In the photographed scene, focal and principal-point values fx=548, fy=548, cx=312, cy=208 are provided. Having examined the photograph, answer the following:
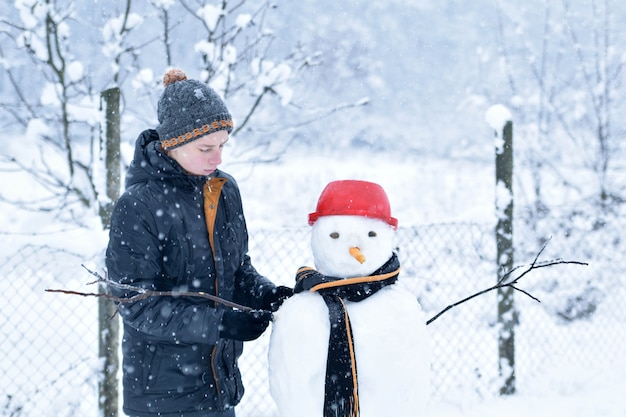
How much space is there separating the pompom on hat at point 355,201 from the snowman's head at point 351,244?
0.06ft

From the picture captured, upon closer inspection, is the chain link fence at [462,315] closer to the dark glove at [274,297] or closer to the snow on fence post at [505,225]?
the snow on fence post at [505,225]

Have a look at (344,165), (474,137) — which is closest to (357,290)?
(344,165)

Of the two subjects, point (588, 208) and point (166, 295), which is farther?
point (588, 208)

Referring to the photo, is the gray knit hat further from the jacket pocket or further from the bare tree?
the bare tree

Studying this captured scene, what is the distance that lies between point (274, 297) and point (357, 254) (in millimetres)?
390

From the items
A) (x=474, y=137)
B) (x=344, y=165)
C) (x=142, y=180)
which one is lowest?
(x=142, y=180)

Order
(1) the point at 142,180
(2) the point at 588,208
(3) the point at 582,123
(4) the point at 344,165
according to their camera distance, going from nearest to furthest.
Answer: (1) the point at 142,180 < (2) the point at 588,208 < (3) the point at 582,123 < (4) the point at 344,165

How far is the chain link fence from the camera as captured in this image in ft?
13.5

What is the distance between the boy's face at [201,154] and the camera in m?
1.72

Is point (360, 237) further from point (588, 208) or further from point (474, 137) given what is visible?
point (474, 137)

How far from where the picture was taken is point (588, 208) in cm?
636

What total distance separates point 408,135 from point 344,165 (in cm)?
725

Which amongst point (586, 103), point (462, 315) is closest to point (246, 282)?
point (462, 315)

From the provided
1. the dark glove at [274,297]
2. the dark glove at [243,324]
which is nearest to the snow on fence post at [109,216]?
the dark glove at [274,297]
